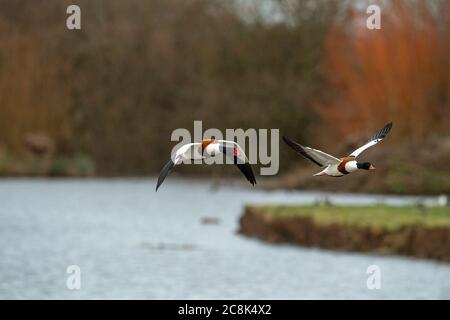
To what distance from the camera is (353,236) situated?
22859mm

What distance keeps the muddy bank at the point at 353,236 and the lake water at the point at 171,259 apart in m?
0.22

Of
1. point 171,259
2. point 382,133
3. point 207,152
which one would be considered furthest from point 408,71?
point 207,152

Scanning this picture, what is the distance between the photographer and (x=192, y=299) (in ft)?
65.2

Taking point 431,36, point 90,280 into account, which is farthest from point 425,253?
point 431,36

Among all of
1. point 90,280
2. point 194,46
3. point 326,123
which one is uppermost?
point 194,46

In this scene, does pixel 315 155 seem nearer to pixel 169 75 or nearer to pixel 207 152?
pixel 207 152

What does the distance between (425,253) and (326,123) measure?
73.6ft

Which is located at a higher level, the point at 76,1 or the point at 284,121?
the point at 76,1

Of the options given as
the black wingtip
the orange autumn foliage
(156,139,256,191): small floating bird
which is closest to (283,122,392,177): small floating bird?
the black wingtip

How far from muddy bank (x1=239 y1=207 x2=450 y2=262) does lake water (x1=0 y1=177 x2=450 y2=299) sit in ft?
0.73

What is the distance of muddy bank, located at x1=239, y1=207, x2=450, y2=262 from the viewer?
2125 cm

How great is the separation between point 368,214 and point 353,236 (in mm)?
1129

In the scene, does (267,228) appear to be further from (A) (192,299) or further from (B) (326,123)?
(B) (326,123)

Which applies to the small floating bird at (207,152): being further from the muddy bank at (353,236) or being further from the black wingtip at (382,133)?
the muddy bank at (353,236)
